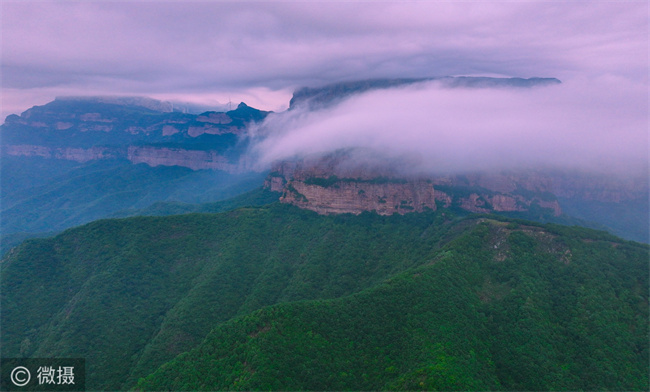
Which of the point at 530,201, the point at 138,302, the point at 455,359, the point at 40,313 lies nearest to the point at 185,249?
the point at 138,302

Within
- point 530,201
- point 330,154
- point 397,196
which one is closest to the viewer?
point 397,196

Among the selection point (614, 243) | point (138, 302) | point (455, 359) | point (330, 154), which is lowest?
point (138, 302)

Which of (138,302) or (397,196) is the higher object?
(397,196)

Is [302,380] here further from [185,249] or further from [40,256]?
[40,256]

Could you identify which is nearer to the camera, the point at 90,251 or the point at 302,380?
the point at 302,380

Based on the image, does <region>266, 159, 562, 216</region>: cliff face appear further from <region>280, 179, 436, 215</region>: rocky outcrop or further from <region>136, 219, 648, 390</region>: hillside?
<region>136, 219, 648, 390</region>: hillside
